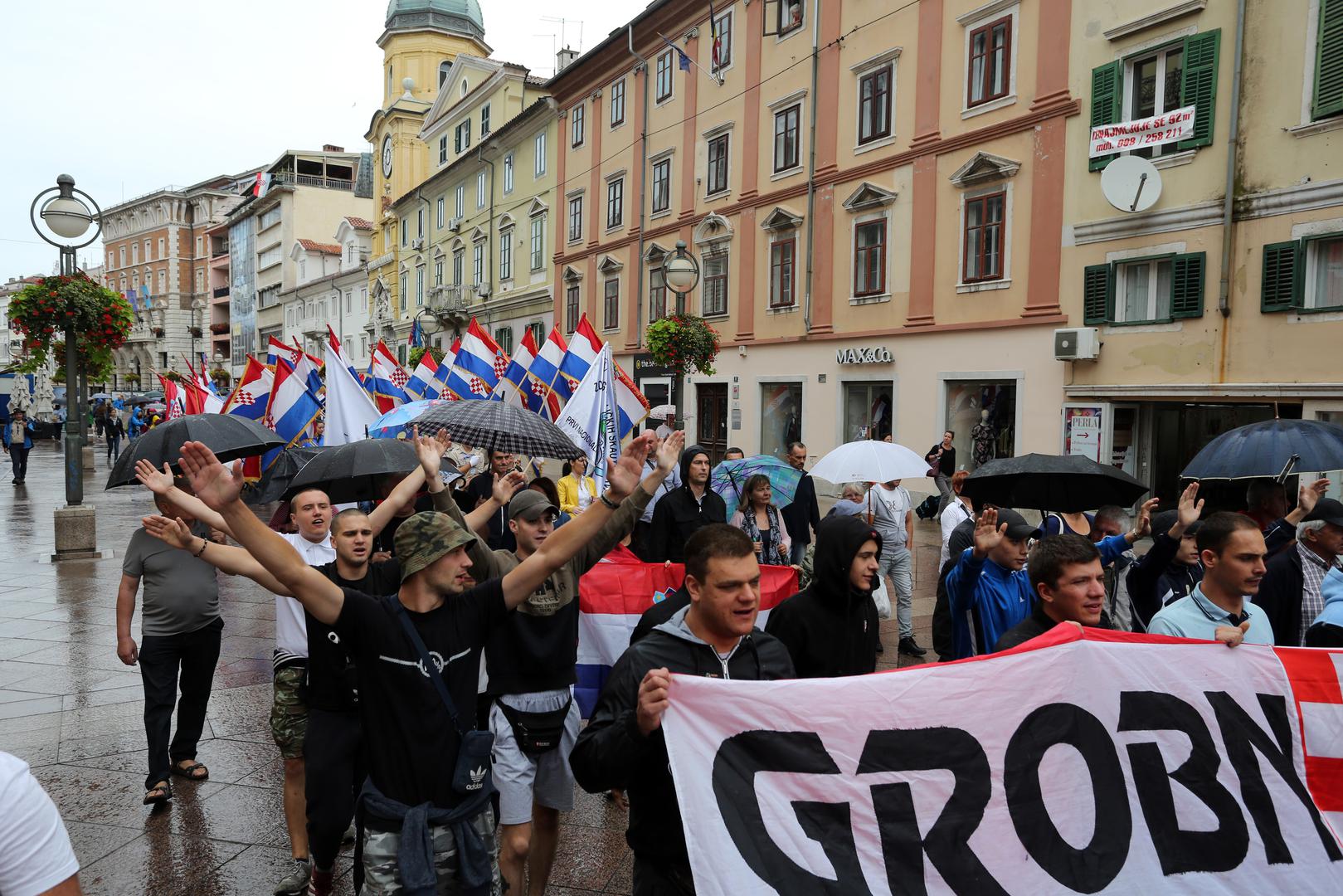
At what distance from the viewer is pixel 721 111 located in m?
27.6

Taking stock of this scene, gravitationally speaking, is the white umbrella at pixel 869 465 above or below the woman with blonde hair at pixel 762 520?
above

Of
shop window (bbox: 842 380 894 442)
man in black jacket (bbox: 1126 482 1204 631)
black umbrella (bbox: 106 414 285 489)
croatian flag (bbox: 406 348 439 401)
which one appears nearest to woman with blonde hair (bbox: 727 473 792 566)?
man in black jacket (bbox: 1126 482 1204 631)

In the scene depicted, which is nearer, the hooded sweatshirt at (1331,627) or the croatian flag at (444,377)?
the hooded sweatshirt at (1331,627)

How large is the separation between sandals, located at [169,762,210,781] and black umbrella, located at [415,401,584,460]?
2423 millimetres

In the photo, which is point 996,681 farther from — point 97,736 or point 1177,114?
point 1177,114

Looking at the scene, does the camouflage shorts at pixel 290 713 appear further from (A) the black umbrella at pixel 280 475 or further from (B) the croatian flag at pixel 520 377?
(B) the croatian flag at pixel 520 377

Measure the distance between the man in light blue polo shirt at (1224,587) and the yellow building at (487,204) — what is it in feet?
112

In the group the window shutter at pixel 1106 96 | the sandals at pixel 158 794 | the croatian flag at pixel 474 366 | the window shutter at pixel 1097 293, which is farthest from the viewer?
the window shutter at pixel 1097 293

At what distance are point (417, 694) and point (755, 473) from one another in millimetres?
5768

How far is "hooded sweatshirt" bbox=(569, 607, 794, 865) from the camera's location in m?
A: 2.81

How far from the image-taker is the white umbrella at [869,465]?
8.16m

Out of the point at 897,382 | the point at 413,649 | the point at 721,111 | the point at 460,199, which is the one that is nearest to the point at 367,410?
the point at 413,649

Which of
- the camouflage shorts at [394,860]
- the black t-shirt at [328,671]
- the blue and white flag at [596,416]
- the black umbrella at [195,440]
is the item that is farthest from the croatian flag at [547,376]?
the camouflage shorts at [394,860]

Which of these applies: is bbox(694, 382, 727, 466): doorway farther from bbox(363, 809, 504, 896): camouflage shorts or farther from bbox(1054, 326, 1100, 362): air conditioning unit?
bbox(363, 809, 504, 896): camouflage shorts
